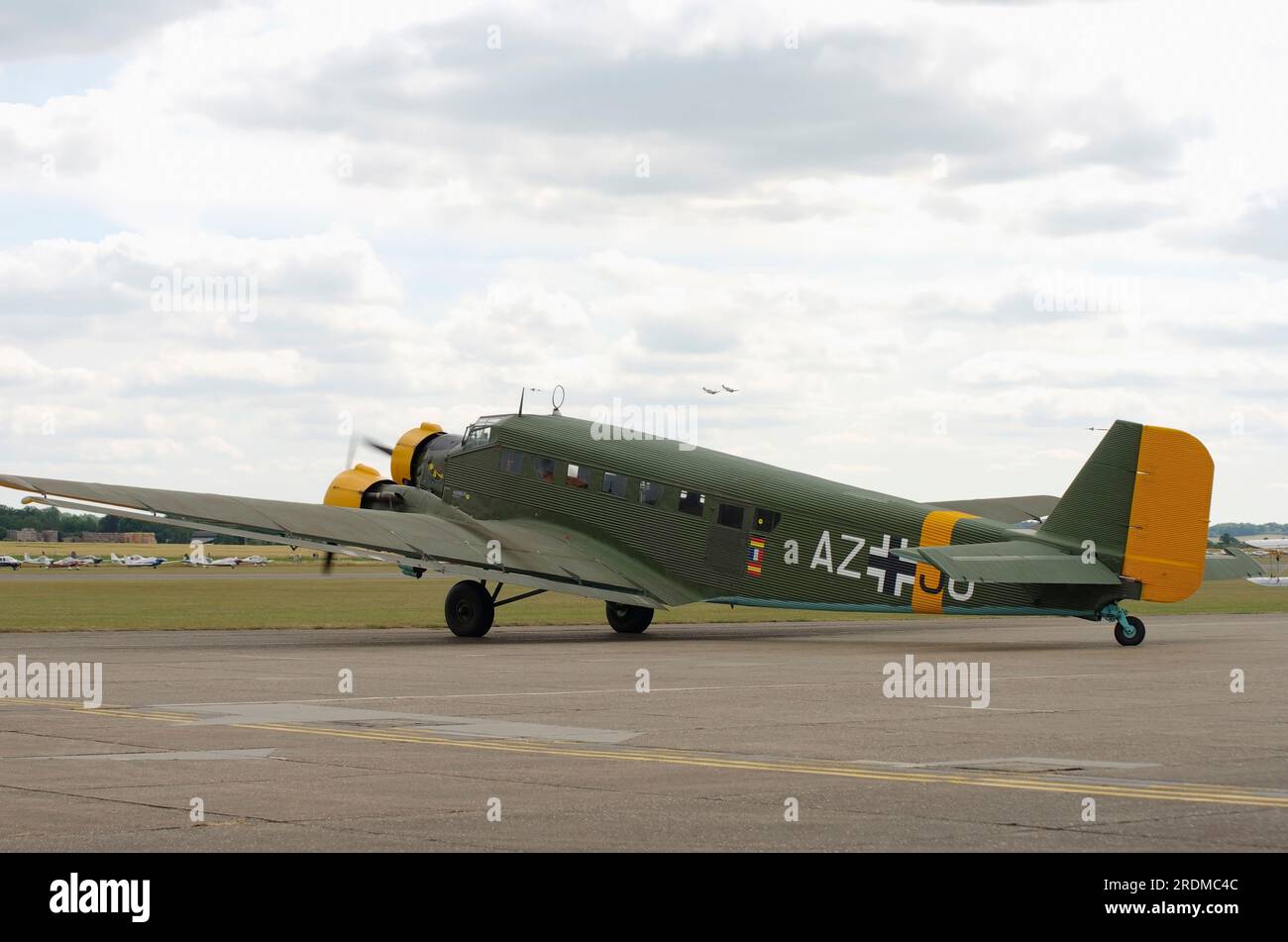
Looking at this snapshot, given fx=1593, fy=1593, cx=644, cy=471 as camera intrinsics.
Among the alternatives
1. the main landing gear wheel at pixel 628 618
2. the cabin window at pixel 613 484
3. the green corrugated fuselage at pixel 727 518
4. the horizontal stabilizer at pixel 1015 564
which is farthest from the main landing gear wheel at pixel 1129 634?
the main landing gear wheel at pixel 628 618

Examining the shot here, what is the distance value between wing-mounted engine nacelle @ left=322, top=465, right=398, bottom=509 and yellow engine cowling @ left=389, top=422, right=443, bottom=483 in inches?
42.0

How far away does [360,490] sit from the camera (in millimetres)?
38969

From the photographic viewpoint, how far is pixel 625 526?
3662 centimetres

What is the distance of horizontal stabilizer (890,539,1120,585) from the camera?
95.7 feet

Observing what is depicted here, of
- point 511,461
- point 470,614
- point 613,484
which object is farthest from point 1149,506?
point 511,461

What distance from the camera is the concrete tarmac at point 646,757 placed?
10656 mm

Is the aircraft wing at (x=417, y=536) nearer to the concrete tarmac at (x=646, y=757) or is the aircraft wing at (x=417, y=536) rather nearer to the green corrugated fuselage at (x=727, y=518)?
the green corrugated fuselage at (x=727, y=518)

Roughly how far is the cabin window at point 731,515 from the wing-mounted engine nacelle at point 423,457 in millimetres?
8070

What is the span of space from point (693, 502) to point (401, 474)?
901 centimetres

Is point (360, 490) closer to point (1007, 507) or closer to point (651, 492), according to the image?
point (651, 492)

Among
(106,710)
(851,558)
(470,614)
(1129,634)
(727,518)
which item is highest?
(727,518)

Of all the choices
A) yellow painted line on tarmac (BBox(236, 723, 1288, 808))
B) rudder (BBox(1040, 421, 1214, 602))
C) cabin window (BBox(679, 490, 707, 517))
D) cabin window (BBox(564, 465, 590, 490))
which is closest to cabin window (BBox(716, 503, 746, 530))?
cabin window (BBox(679, 490, 707, 517))
